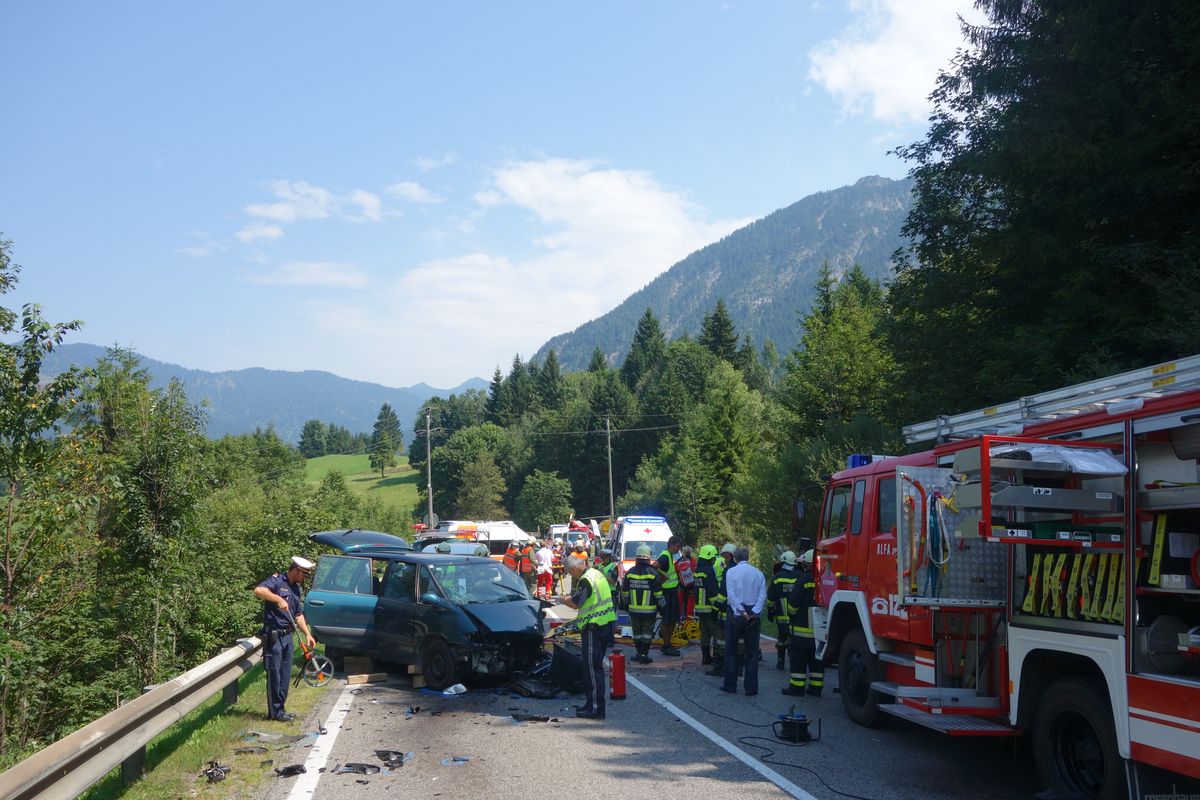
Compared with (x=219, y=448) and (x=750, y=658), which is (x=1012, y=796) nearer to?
(x=750, y=658)

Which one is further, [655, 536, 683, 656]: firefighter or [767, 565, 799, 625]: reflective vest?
[655, 536, 683, 656]: firefighter

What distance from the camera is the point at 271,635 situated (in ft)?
30.8

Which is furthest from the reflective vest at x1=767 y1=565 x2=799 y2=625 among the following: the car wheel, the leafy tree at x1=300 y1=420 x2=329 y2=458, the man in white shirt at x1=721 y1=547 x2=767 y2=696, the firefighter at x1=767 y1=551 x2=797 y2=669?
the leafy tree at x1=300 y1=420 x2=329 y2=458

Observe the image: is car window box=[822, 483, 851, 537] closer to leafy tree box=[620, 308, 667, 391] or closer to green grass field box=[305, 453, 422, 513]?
green grass field box=[305, 453, 422, 513]

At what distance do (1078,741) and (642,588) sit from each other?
25.8 feet

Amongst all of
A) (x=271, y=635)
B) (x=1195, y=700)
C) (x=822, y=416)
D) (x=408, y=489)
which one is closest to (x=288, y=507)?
(x=271, y=635)

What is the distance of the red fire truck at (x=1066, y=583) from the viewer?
5637 mm

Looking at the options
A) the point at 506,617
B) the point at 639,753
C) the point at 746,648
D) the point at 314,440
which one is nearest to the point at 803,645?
the point at 746,648

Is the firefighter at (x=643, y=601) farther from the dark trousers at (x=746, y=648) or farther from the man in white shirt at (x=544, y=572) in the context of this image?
the man in white shirt at (x=544, y=572)

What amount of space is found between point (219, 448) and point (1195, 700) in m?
41.8

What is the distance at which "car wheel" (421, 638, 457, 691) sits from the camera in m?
11.2

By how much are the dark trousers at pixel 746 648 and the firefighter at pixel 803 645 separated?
45 centimetres

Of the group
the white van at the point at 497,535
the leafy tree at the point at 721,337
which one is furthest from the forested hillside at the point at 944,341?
the leafy tree at the point at 721,337

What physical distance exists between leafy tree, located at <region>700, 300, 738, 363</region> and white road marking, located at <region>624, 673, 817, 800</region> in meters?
88.5
